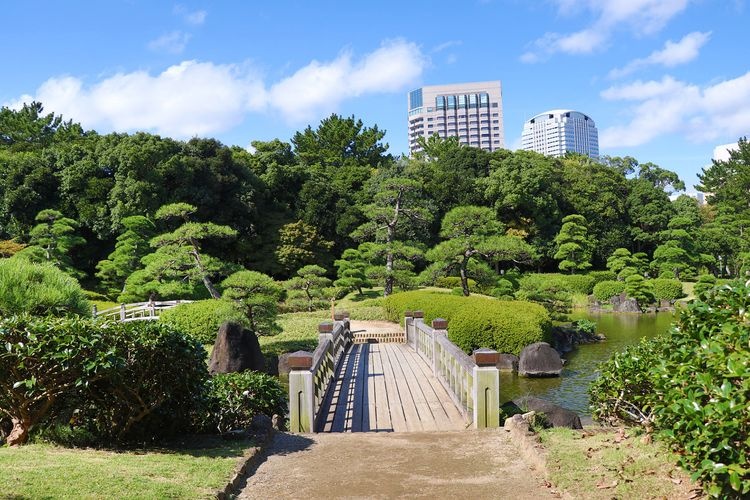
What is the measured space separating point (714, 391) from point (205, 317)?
15754 millimetres

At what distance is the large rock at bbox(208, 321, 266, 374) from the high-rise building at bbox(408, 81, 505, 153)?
444 feet

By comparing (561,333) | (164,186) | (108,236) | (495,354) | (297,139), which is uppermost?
(297,139)

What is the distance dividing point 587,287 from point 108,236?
88.5ft

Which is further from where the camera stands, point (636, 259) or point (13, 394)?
point (636, 259)

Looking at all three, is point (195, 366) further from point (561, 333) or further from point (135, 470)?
point (561, 333)

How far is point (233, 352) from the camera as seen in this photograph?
12.4 meters

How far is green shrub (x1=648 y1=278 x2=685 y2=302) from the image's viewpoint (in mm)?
32469

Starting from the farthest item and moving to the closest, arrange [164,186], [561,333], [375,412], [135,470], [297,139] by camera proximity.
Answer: [297,139]
[164,186]
[561,333]
[375,412]
[135,470]

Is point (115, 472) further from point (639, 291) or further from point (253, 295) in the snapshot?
point (639, 291)

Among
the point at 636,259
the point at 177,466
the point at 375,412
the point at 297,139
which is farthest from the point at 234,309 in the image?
the point at 297,139

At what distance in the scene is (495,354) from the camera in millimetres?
6457

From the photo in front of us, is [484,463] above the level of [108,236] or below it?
below

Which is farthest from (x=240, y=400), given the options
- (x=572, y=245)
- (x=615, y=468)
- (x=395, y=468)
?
(x=572, y=245)

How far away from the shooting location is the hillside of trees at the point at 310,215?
78.7 feet
